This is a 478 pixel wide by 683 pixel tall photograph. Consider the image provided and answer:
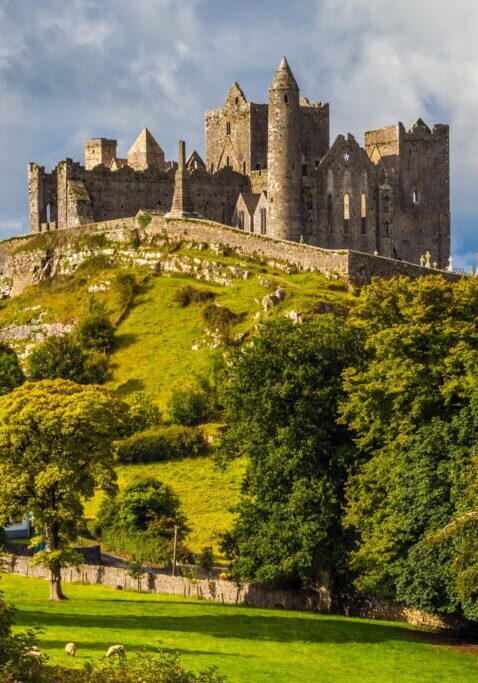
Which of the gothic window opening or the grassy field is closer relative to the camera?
the grassy field

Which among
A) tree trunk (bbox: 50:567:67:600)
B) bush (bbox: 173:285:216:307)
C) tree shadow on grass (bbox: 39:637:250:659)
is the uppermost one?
bush (bbox: 173:285:216:307)

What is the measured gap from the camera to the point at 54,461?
66125 millimetres

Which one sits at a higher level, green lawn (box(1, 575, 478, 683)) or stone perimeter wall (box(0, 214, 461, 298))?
stone perimeter wall (box(0, 214, 461, 298))

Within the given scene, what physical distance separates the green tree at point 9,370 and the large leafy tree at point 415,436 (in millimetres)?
37722

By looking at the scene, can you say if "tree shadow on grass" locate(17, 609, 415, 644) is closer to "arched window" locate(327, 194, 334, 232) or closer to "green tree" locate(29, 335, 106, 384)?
"green tree" locate(29, 335, 106, 384)

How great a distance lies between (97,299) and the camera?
122 m

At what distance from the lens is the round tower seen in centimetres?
11812

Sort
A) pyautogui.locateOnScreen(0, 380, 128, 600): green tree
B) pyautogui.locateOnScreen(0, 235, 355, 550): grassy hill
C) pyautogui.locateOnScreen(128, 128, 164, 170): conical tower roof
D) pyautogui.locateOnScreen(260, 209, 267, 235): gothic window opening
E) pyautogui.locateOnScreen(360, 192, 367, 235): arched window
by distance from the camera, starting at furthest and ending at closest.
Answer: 1. pyautogui.locateOnScreen(128, 128, 164, 170): conical tower roof
2. pyautogui.locateOnScreen(360, 192, 367, 235): arched window
3. pyautogui.locateOnScreen(260, 209, 267, 235): gothic window opening
4. pyautogui.locateOnScreen(0, 235, 355, 550): grassy hill
5. pyautogui.locateOnScreen(0, 380, 128, 600): green tree

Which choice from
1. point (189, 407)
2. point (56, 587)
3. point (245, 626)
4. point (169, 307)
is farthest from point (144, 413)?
point (245, 626)

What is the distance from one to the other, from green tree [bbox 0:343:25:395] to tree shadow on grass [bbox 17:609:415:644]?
136 ft

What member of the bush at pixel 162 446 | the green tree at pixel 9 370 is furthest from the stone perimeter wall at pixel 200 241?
the bush at pixel 162 446

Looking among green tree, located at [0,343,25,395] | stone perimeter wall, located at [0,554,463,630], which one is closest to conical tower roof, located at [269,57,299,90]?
green tree, located at [0,343,25,395]

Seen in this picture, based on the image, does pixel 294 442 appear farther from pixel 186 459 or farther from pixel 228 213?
pixel 228 213

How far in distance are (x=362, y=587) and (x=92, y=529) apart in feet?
→ 77.9
